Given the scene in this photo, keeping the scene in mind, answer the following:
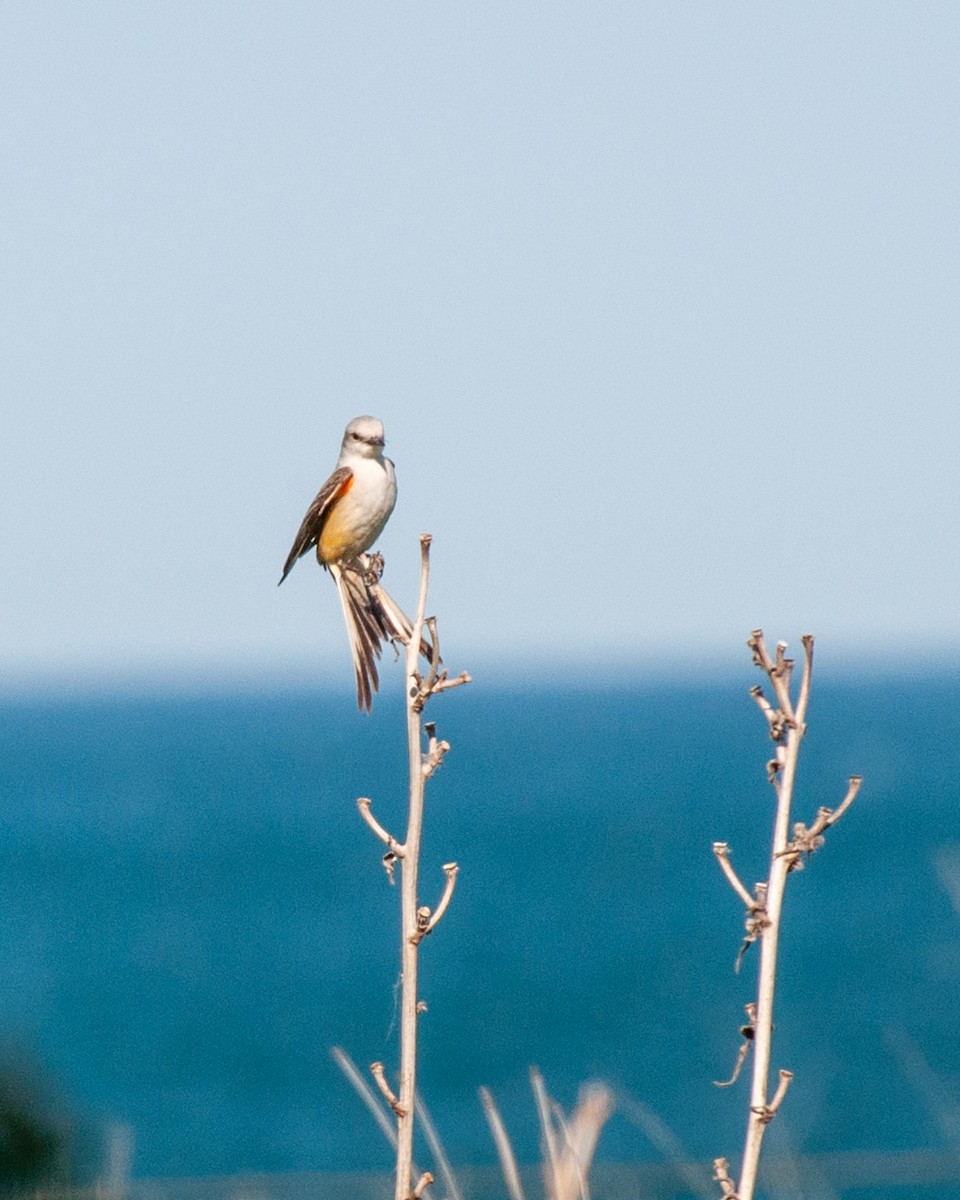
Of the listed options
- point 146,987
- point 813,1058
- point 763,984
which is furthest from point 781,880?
point 146,987

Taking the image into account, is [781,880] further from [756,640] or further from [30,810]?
[30,810]

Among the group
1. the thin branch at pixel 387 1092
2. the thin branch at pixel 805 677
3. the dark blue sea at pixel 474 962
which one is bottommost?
the dark blue sea at pixel 474 962

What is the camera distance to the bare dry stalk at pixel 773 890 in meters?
2.52

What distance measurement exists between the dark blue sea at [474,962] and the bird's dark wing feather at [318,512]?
1815 millimetres

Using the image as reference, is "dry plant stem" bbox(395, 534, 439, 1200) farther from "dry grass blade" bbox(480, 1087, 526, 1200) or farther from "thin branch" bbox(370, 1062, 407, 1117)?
"dry grass blade" bbox(480, 1087, 526, 1200)

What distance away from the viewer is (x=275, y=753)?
7126 inches

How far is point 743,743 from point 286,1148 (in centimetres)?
13955

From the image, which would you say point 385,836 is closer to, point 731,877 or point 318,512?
point 731,877

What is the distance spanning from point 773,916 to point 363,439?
377cm

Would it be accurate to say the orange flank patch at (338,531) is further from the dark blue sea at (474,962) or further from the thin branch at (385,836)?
the thin branch at (385,836)

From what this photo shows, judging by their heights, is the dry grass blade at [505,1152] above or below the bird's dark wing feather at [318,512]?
below

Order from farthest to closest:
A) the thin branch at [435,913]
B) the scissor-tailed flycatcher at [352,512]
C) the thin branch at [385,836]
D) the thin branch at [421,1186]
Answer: the scissor-tailed flycatcher at [352,512] < the thin branch at [385,836] < the thin branch at [435,913] < the thin branch at [421,1186]

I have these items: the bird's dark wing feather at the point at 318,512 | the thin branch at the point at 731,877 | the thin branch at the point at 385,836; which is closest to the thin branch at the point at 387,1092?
the thin branch at the point at 385,836

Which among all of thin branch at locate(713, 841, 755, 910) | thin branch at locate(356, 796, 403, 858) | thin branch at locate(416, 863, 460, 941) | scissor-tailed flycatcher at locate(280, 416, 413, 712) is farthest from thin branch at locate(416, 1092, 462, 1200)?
scissor-tailed flycatcher at locate(280, 416, 413, 712)
